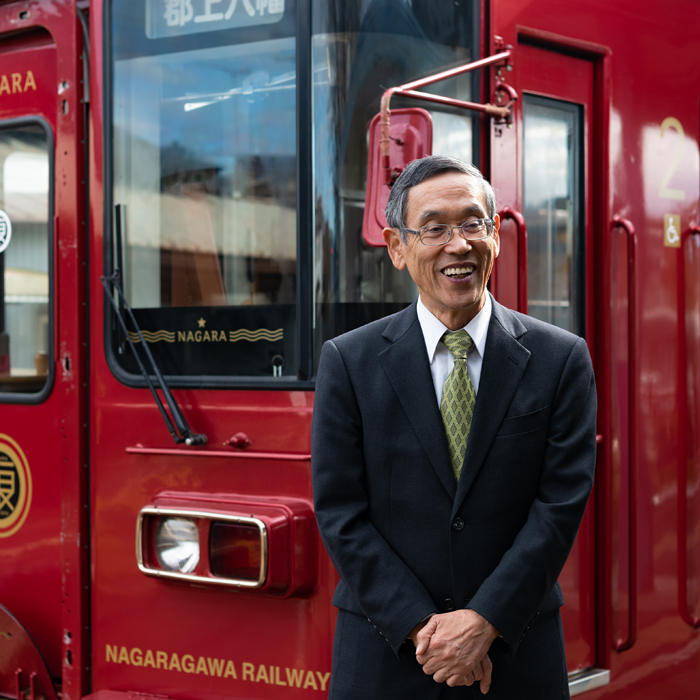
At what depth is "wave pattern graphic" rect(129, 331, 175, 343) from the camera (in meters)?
2.54

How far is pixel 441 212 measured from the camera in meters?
1.68

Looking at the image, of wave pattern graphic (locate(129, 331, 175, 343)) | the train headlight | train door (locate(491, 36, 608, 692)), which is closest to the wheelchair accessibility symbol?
train door (locate(491, 36, 608, 692))

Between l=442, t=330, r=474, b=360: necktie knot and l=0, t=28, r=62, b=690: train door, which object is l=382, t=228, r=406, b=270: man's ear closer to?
l=442, t=330, r=474, b=360: necktie knot

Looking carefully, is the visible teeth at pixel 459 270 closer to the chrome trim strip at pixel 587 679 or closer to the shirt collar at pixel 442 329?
the shirt collar at pixel 442 329

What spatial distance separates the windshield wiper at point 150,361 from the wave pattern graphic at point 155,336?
2 cm

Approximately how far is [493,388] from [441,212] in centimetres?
34

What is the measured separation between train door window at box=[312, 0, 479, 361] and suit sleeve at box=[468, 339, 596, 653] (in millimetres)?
725

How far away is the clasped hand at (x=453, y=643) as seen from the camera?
158cm

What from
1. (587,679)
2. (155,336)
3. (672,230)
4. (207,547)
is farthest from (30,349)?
(672,230)

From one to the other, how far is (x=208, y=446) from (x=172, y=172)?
77cm

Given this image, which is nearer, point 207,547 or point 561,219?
point 207,547

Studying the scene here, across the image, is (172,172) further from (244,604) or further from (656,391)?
(656,391)

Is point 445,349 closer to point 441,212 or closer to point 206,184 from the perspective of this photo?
point 441,212

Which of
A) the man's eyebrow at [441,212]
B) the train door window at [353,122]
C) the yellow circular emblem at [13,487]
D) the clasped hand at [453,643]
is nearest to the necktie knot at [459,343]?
the man's eyebrow at [441,212]
